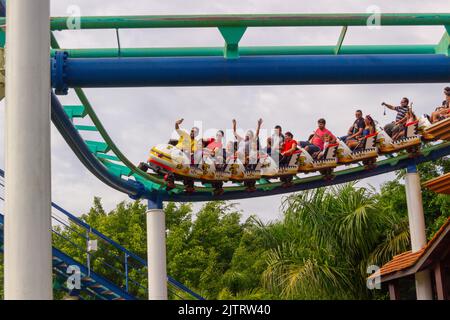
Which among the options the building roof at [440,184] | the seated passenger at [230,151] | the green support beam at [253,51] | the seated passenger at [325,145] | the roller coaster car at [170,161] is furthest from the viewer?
the seated passenger at [325,145]

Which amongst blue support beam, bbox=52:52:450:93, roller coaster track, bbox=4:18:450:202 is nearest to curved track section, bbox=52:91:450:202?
roller coaster track, bbox=4:18:450:202

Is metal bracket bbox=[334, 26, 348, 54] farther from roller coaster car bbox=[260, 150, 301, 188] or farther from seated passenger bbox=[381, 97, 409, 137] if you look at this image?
seated passenger bbox=[381, 97, 409, 137]

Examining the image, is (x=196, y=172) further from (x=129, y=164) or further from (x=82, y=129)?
(x=82, y=129)

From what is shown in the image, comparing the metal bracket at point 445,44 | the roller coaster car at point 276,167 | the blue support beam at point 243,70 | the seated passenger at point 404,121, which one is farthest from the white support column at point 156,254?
the metal bracket at point 445,44

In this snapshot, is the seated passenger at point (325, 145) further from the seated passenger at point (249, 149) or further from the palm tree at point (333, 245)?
the palm tree at point (333, 245)

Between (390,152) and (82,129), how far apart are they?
15.1ft

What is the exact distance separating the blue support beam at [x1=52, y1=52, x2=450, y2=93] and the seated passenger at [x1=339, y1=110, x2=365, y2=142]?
5.24 metres

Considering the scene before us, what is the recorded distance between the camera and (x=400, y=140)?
36.9 ft

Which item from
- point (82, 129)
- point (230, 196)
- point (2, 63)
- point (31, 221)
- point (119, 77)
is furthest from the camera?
point (230, 196)

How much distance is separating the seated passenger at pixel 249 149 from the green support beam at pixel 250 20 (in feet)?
15.4

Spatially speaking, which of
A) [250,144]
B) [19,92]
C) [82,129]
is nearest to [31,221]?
[19,92]

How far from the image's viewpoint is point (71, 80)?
5.95m

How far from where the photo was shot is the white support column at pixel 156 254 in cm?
1073
